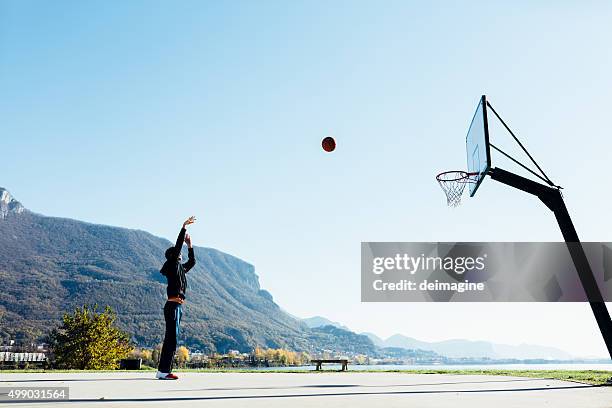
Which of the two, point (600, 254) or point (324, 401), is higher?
point (600, 254)

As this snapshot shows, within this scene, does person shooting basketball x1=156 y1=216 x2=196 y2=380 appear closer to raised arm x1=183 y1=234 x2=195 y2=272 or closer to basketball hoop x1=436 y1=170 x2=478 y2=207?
raised arm x1=183 y1=234 x2=195 y2=272

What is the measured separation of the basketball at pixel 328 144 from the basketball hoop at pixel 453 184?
3.83 meters

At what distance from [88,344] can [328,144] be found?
151 feet

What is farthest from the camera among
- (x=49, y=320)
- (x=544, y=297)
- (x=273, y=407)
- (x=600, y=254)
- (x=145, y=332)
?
(x=145, y=332)

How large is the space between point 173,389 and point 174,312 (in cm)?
185

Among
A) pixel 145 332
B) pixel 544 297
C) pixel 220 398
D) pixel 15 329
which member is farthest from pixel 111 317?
pixel 145 332

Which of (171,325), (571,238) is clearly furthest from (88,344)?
(571,238)

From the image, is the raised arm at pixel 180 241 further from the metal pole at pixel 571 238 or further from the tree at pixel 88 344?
the tree at pixel 88 344

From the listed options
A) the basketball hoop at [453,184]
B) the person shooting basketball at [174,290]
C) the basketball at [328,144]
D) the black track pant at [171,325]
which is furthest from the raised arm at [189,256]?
the basketball hoop at [453,184]

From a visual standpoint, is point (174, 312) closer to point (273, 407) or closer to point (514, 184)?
point (273, 407)

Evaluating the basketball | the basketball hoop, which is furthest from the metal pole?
the basketball

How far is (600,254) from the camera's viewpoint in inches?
907

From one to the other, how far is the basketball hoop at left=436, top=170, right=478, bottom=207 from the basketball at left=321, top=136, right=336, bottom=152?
12.6 ft

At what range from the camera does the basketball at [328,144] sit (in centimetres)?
1744
